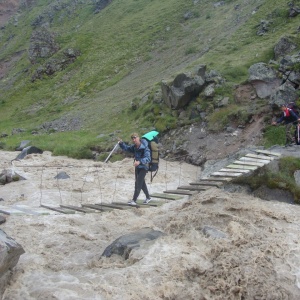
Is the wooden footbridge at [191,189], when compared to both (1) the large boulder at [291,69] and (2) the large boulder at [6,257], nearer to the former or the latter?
(2) the large boulder at [6,257]

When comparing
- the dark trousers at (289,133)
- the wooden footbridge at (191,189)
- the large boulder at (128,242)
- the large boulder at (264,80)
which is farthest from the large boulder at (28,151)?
the large boulder at (128,242)

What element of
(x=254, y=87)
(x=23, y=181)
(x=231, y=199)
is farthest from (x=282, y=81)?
(x=23, y=181)

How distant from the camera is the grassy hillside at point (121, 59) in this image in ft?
93.6

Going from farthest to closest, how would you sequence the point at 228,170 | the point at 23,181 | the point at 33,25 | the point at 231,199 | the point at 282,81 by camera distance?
1. the point at 33,25
2. the point at 282,81
3. the point at 23,181
4. the point at 228,170
5. the point at 231,199

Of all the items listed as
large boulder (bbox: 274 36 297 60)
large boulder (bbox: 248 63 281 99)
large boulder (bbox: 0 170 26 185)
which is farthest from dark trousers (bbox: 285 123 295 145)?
large boulder (bbox: 0 170 26 185)

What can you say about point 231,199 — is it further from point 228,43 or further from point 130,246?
point 228,43

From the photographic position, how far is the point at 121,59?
169ft

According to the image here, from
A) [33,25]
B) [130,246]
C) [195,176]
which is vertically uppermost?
[33,25]

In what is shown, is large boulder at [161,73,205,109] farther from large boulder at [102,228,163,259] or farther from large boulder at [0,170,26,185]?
large boulder at [102,228,163,259]

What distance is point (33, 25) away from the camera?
79.4 m

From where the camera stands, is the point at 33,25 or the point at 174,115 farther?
the point at 33,25

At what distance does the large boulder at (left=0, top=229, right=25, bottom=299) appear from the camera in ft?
26.1

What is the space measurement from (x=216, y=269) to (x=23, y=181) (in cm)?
1259

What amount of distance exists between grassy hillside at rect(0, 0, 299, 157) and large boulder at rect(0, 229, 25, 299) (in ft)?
55.2
